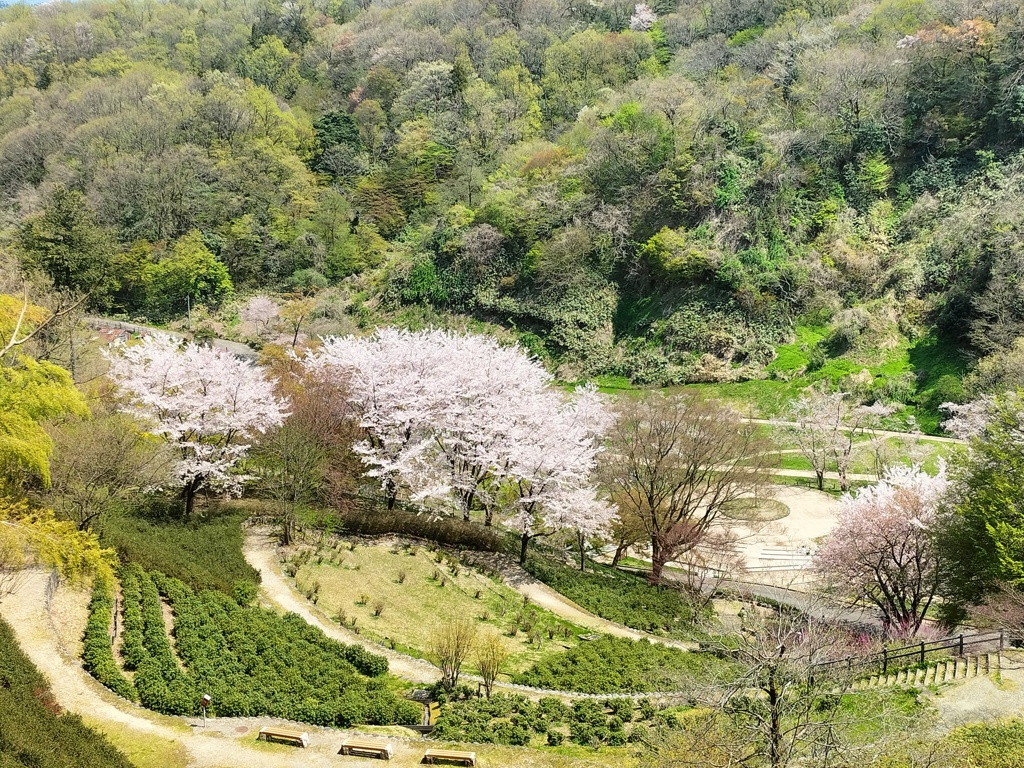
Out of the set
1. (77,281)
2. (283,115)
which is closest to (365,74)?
(283,115)

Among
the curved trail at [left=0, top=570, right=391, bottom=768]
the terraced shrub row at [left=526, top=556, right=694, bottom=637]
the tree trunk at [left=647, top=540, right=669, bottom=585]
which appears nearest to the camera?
the curved trail at [left=0, top=570, right=391, bottom=768]

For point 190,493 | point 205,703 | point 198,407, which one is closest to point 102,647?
point 205,703

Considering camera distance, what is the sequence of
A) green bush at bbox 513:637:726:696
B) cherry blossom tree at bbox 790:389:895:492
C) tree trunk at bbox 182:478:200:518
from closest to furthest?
green bush at bbox 513:637:726:696 → tree trunk at bbox 182:478:200:518 → cherry blossom tree at bbox 790:389:895:492

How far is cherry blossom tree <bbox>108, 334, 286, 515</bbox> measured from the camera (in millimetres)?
24031

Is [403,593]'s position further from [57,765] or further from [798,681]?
[798,681]

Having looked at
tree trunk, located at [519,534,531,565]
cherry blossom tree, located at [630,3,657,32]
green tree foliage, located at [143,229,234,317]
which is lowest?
tree trunk, located at [519,534,531,565]

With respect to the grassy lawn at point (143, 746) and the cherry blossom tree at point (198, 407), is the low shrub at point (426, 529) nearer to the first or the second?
the cherry blossom tree at point (198, 407)

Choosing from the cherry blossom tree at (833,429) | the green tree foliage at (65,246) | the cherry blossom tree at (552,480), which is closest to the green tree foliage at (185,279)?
the green tree foliage at (65,246)

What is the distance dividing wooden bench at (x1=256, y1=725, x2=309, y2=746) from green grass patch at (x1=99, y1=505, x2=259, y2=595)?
6.83 meters

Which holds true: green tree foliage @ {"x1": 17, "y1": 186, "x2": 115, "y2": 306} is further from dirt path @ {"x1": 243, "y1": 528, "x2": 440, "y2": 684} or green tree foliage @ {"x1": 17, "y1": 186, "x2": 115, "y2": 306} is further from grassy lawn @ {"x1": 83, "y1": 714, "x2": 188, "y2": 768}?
grassy lawn @ {"x1": 83, "y1": 714, "x2": 188, "y2": 768}

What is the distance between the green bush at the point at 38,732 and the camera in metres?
9.16

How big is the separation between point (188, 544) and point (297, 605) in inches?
190

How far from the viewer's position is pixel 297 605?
18625 millimetres

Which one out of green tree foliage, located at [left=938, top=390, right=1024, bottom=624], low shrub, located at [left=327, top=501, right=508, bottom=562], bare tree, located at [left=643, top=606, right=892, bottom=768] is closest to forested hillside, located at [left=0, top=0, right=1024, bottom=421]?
green tree foliage, located at [left=938, top=390, right=1024, bottom=624]
